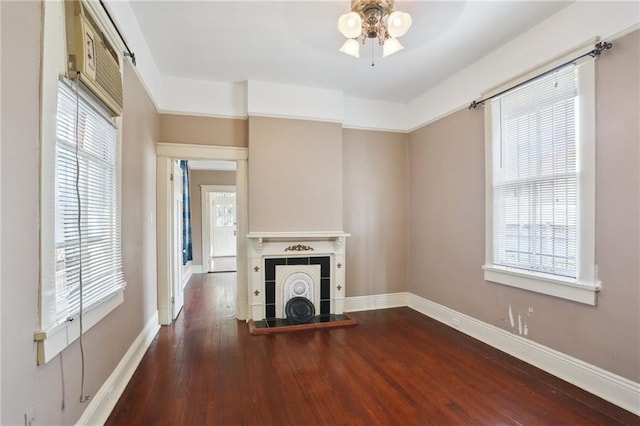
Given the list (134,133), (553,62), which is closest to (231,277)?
(134,133)

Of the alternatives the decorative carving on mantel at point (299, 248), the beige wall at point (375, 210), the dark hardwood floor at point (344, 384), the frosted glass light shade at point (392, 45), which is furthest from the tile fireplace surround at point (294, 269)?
the frosted glass light shade at point (392, 45)

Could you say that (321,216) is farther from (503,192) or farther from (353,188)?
(503,192)

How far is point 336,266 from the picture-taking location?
3.99 m

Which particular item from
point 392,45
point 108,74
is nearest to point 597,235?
point 392,45

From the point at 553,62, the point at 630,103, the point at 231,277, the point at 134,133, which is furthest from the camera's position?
the point at 231,277

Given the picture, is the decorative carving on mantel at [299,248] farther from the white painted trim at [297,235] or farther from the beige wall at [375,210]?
the beige wall at [375,210]

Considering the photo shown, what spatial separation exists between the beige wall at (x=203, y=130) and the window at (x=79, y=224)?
164 centimetres

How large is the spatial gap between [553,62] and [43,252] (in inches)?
141

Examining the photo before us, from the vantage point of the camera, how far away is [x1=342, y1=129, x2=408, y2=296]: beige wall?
427cm

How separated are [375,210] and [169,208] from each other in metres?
2.69

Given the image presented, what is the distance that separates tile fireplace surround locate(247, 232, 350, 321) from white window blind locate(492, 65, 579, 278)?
1.82 metres

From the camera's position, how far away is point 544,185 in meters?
2.63

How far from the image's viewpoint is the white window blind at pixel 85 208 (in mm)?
1482

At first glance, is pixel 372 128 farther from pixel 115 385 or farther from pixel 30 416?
pixel 30 416
